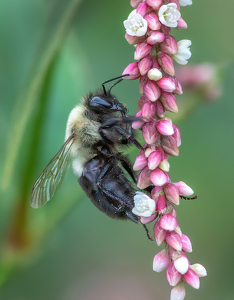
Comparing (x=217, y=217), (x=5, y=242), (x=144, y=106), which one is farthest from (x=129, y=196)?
(x=217, y=217)

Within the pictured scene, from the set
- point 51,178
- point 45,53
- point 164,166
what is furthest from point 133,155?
point 164,166

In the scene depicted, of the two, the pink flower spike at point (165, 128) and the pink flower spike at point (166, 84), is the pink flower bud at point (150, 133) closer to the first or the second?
the pink flower spike at point (165, 128)

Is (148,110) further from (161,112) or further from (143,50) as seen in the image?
(143,50)

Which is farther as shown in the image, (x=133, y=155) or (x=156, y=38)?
(x=133, y=155)

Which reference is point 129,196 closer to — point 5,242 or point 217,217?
point 5,242

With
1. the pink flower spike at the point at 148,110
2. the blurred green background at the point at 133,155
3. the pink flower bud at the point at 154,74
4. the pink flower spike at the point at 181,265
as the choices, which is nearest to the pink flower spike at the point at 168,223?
the pink flower spike at the point at 181,265

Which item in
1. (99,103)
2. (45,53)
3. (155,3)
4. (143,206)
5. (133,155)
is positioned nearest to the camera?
(155,3)
